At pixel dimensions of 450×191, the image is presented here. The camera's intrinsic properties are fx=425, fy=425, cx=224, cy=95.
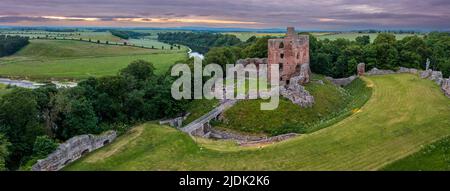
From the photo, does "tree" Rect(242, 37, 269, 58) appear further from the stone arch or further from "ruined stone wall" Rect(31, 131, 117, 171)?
"ruined stone wall" Rect(31, 131, 117, 171)

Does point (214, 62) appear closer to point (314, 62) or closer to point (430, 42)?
point (314, 62)

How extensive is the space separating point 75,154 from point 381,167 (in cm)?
2003

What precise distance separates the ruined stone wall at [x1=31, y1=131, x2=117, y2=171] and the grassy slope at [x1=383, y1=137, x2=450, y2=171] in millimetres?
20050

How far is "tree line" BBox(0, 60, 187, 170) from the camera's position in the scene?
1352 inches

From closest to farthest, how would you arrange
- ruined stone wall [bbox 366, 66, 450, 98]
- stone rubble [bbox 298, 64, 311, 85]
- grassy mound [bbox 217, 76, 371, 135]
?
1. grassy mound [bbox 217, 76, 371, 135]
2. ruined stone wall [bbox 366, 66, 450, 98]
3. stone rubble [bbox 298, 64, 311, 85]

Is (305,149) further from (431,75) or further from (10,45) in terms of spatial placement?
(10,45)

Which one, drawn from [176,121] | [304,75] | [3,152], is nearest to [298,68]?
[304,75]

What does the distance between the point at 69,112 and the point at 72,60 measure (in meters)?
96.3

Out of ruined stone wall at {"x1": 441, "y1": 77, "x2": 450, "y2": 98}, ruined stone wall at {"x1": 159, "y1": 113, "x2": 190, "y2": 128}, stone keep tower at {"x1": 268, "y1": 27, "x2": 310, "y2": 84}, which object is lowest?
ruined stone wall at {"x1": 159, "y1": 113, "x2": 190, "y2": 128}

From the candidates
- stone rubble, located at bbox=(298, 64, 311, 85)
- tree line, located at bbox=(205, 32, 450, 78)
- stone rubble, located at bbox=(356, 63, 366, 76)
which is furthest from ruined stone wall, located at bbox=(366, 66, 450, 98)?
stone rubble, located at bbox=(298, 64, 311, 85)

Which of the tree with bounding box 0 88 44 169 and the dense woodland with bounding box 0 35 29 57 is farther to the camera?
the dense woodland with bounding box 0 35 29 57
